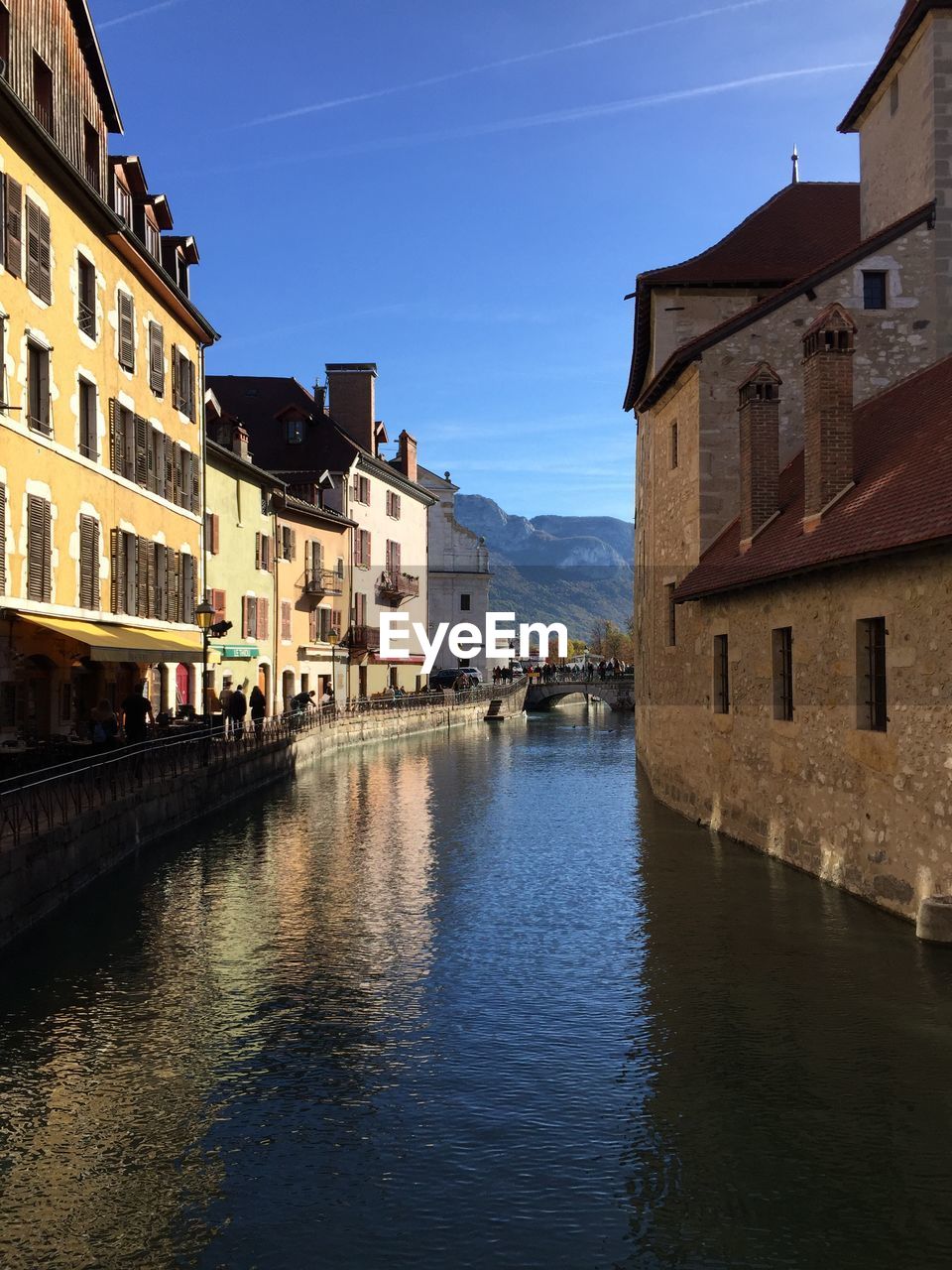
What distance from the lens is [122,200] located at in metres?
26.1

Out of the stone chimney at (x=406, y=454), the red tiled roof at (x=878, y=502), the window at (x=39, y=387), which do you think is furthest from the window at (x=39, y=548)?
the stone chimney at (x=406, y=454)

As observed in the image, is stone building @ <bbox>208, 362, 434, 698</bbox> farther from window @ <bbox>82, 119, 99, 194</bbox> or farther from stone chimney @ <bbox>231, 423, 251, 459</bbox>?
window @ <bbox>82, 119, 99, 194</bbox>

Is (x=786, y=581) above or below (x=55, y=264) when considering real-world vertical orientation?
below

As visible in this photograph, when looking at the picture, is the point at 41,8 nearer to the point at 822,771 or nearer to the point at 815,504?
the point at 815,504

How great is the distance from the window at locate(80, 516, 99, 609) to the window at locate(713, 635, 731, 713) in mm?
11631

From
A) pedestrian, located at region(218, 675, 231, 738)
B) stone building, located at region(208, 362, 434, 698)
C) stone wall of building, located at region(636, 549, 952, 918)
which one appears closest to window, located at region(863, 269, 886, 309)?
stone wall of building, located at region(636, 549, 952, 918)

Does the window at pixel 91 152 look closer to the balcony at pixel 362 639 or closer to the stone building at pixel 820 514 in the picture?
the stone building at pixel 820 514

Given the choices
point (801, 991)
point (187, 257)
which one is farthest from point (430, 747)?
point (801, 991)

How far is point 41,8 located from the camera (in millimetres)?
21203

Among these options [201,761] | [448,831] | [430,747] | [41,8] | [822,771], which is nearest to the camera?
[822,771]

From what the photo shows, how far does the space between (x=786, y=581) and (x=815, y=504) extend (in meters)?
1.12

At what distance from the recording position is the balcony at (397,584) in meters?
60.4

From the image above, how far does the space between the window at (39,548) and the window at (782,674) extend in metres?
11.8

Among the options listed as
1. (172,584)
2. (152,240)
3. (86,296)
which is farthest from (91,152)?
(172,584)
